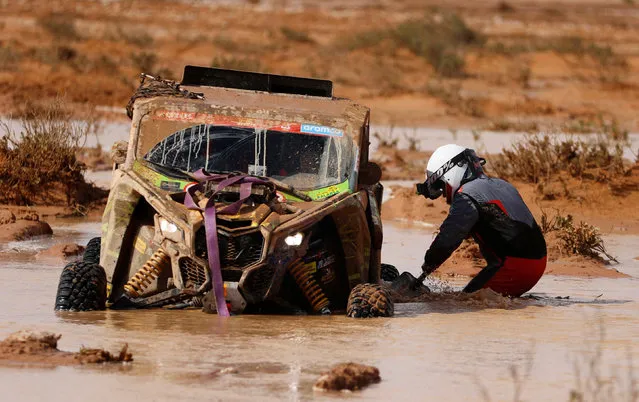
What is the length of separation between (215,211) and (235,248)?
0.29 m

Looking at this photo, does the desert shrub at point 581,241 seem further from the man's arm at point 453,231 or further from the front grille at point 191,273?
the front grille at point 191,273

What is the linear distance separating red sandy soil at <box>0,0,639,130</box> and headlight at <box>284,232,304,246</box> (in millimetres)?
15225

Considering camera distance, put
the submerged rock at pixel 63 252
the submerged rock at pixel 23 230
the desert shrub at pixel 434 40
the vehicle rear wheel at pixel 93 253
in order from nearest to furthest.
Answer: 1. the vehicle rear wheel at pixel 93 253
2. the submerged rock at pixel 63 252
3. the submerged rock at pixel 23 230
4. the desert shrub at pixel 434 40

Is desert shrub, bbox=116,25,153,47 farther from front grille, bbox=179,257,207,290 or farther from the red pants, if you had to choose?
front grille, bbox=179,257,207,290

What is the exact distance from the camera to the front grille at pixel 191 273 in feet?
32.4

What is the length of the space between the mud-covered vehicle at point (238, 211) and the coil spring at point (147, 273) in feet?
0.03

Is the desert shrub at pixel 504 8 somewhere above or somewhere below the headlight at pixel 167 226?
above

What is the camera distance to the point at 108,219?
10.5m

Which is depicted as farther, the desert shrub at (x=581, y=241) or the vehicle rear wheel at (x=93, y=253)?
the desert shrub at (x=581, y=241)

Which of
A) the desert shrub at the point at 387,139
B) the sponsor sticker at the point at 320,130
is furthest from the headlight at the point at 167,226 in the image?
the desert shrub at the point at 387,139

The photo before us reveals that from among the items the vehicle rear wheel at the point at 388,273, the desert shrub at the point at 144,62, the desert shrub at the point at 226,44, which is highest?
the desert shrub at the point at 226,44

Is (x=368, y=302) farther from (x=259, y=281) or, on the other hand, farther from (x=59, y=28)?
(x=59, y=28)

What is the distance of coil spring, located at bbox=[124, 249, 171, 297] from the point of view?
1010 centimetres

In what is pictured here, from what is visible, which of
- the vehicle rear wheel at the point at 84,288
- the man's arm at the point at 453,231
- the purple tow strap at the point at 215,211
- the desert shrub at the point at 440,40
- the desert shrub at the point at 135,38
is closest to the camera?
the purple tow strap at the point at 215,211
